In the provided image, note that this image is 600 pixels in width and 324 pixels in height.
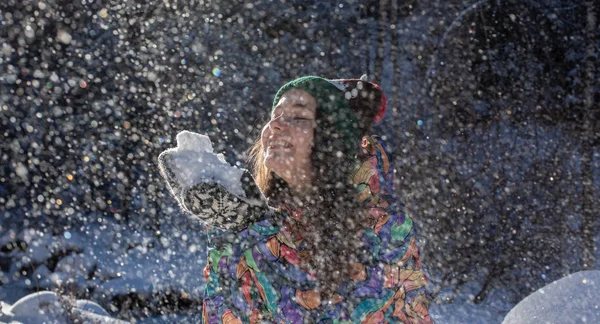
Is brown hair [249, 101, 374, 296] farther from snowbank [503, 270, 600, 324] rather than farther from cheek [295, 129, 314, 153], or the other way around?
snowbank [503, 270, 600, 324]

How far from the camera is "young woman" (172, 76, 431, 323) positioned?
5.85 feet

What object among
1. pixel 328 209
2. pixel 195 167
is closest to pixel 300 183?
pixel 328 209

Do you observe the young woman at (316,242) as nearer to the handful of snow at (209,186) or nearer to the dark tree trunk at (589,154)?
the handful of snow at (209,186)

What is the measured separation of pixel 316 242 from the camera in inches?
72.7

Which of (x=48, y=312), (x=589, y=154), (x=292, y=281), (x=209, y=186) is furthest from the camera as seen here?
(x=589, y=154)

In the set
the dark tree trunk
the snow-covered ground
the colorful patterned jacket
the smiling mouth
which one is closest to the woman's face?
the smiling mouth

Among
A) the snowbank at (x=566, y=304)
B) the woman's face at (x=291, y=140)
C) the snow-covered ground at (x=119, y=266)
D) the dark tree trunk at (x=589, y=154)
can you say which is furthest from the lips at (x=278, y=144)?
the dark tree trunk at (x=589, y=154)

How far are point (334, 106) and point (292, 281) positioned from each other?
24.7 inches

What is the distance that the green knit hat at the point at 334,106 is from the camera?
2.04 metres

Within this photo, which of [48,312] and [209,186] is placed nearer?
[209,186]

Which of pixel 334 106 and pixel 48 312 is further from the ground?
pixel 334 106

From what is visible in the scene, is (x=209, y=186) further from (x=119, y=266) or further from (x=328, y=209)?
(x=119, y=266)

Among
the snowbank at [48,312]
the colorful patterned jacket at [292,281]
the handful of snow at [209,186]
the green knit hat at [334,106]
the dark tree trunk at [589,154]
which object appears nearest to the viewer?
the handful of snow at [209,186]

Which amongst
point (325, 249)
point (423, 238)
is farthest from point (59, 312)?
point (423, 238)
